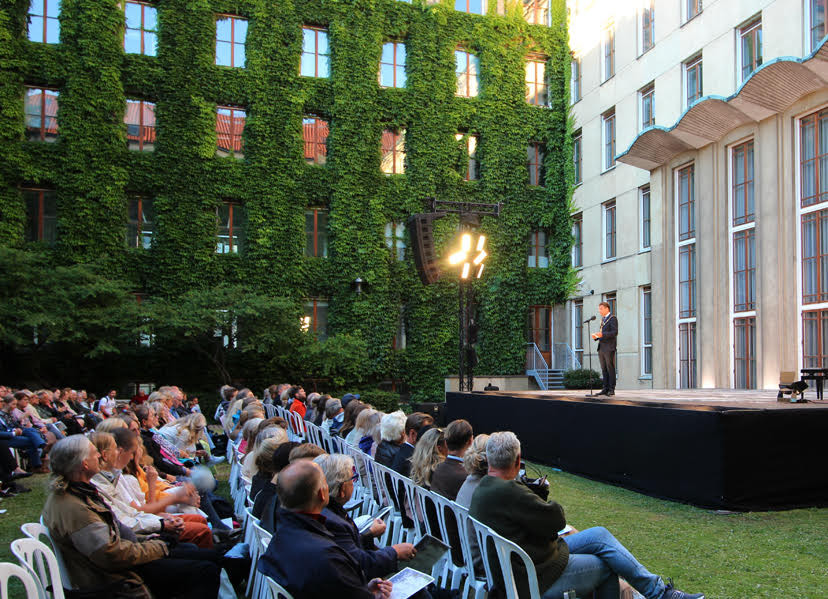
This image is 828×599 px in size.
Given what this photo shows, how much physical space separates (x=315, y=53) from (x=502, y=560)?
23.6m

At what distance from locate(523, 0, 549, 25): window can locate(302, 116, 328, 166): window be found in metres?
9.65

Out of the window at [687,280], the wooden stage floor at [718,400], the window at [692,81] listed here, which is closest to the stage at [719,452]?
the wooden stage floor at [718,400]

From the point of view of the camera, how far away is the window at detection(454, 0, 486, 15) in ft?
86.4

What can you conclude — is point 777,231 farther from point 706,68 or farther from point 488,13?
point 488,13

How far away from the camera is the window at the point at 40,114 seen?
21.5 m

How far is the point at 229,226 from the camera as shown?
23078 millimetres

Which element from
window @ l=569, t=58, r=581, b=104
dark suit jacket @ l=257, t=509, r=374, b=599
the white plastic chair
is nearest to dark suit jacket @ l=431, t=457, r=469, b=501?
dark suit jacket @ l=257, t=509, r=374, b=599

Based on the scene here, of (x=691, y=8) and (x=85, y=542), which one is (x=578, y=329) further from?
(x=85, y=542)

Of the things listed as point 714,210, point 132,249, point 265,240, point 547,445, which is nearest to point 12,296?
point 132,249

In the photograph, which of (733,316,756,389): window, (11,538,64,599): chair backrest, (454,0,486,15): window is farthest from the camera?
(454,0,486,15): window

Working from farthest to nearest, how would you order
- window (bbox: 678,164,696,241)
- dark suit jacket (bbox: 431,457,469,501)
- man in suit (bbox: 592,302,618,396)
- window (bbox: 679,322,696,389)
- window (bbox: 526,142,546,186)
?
1. window (bbox: 526,142,546,186)
2. window (bbox: 678,164,696,241)
3. window (bbox: 679,322,696,389)
4. man in suit (bbox: 592,302,618,396)
5. dark suit jacket (bbox: 431,457,469,501)

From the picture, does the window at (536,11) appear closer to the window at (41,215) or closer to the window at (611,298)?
the window at (611,298)

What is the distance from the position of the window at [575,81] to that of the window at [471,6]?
3.97 m

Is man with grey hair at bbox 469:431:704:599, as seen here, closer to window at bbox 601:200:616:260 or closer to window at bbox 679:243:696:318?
window at bbox 679:243:696:318
